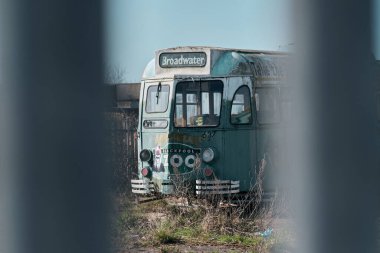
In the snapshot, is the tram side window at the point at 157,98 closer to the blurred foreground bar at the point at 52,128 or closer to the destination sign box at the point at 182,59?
the destination sign box at the point at 182,59

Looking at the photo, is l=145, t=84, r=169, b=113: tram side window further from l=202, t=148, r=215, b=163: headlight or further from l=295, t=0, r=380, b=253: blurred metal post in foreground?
l=295, t=0, r=380, b=253: blurred metal post in foreground

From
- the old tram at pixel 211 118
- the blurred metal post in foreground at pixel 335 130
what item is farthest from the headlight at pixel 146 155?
Result: the blurred metal post in foreground at pixel 335 130

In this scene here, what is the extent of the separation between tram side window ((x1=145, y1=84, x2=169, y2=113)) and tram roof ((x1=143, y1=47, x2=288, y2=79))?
216mm

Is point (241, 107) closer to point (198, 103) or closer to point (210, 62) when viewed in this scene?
point (198, 103)

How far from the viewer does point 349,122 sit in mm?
1255

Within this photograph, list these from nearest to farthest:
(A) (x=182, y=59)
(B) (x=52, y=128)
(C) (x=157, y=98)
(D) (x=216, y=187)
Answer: (B) (x=52, y=128) < (D) (x=216, y=187) < (A) (x=182, y=59) < (C) (x=157, y=98)

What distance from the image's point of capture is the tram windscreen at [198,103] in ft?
38.8

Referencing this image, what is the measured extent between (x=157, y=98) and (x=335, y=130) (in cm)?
1110

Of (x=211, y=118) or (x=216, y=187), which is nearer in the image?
(x=216, y=187)

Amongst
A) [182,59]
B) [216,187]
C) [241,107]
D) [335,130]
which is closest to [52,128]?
[335,130]

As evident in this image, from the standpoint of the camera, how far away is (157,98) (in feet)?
40.4

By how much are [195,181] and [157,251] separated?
9.99 ft

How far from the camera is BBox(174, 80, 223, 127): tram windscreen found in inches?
465

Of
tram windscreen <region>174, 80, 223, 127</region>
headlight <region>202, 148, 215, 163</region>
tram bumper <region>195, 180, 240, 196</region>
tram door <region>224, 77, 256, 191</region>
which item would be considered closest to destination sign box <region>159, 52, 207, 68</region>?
tram windscreen <region>174, 80, 223, 127</region>
